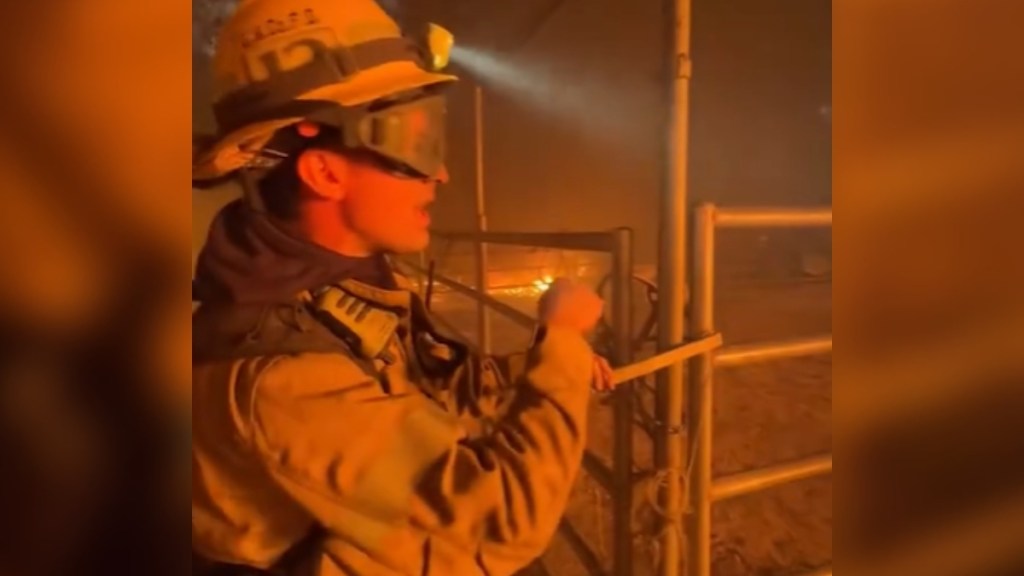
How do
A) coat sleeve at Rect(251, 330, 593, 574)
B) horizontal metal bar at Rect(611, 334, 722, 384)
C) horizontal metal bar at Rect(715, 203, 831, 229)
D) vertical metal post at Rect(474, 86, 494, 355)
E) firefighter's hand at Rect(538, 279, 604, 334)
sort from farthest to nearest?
vertical metal post at Rect(474, 86, 494, 355) → horizontal metal bar at Rect(715, 203, 831, 229) → horizontal metal bar at Rect(611, 334, 722, 384) → firefighter's hand at Rect(538, 279, 604, 334) → coat sleeve at Rect(251, 330, 593, 574)

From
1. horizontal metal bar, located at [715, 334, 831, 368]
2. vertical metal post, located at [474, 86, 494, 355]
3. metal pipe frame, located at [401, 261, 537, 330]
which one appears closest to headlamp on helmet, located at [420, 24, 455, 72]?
metal pipe frame, located at [401, 261, 537, 330]

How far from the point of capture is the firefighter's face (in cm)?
52

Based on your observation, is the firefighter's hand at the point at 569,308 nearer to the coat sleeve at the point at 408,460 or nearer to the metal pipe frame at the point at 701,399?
the coat sleeve at the point at 408,460

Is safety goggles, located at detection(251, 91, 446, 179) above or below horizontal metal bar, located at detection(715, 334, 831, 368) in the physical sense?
above

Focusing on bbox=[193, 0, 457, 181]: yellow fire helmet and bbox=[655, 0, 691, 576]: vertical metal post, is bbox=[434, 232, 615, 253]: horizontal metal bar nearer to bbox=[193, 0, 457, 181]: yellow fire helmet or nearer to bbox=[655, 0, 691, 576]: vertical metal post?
bbox=[655, 0, 691, 576]: vertical metal post

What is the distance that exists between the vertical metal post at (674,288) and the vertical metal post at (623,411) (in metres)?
0.03

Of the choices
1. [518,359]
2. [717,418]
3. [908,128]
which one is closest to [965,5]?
[908,128]

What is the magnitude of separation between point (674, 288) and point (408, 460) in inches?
15.0

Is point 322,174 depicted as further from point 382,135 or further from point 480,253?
point 480,253

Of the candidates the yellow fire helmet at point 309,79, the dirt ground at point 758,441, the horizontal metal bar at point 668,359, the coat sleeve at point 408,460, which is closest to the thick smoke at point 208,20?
the yellow fire helmet at point 309,79

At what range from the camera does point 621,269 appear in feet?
2.61

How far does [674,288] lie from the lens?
781 millimetres

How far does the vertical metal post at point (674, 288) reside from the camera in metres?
0.75

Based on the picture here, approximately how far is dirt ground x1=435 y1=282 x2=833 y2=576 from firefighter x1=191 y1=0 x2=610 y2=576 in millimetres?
389
